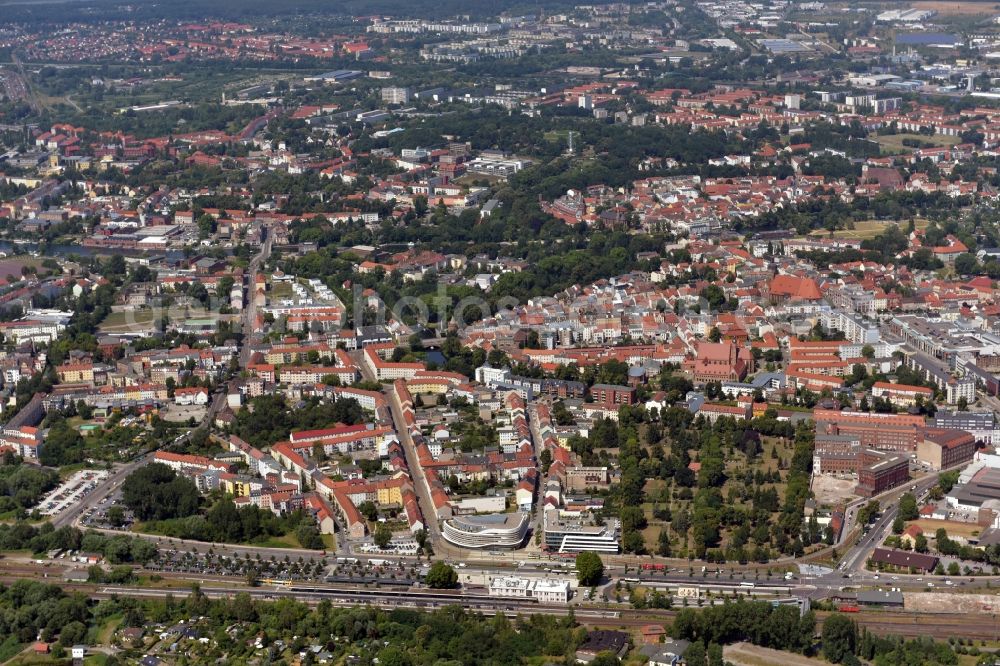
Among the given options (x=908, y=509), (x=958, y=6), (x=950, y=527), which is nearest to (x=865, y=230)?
(x=908, y=509)

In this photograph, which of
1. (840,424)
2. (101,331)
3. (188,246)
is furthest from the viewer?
(188,246)

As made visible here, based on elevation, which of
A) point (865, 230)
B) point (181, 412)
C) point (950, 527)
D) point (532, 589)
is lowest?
point (865, 230)

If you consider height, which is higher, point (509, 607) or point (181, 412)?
point (509, 607)

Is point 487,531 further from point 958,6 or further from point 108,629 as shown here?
point 958,6

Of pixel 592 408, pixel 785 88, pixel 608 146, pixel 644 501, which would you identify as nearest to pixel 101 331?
pixel 592 408

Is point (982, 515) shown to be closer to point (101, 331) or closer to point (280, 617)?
point (280, 617)
